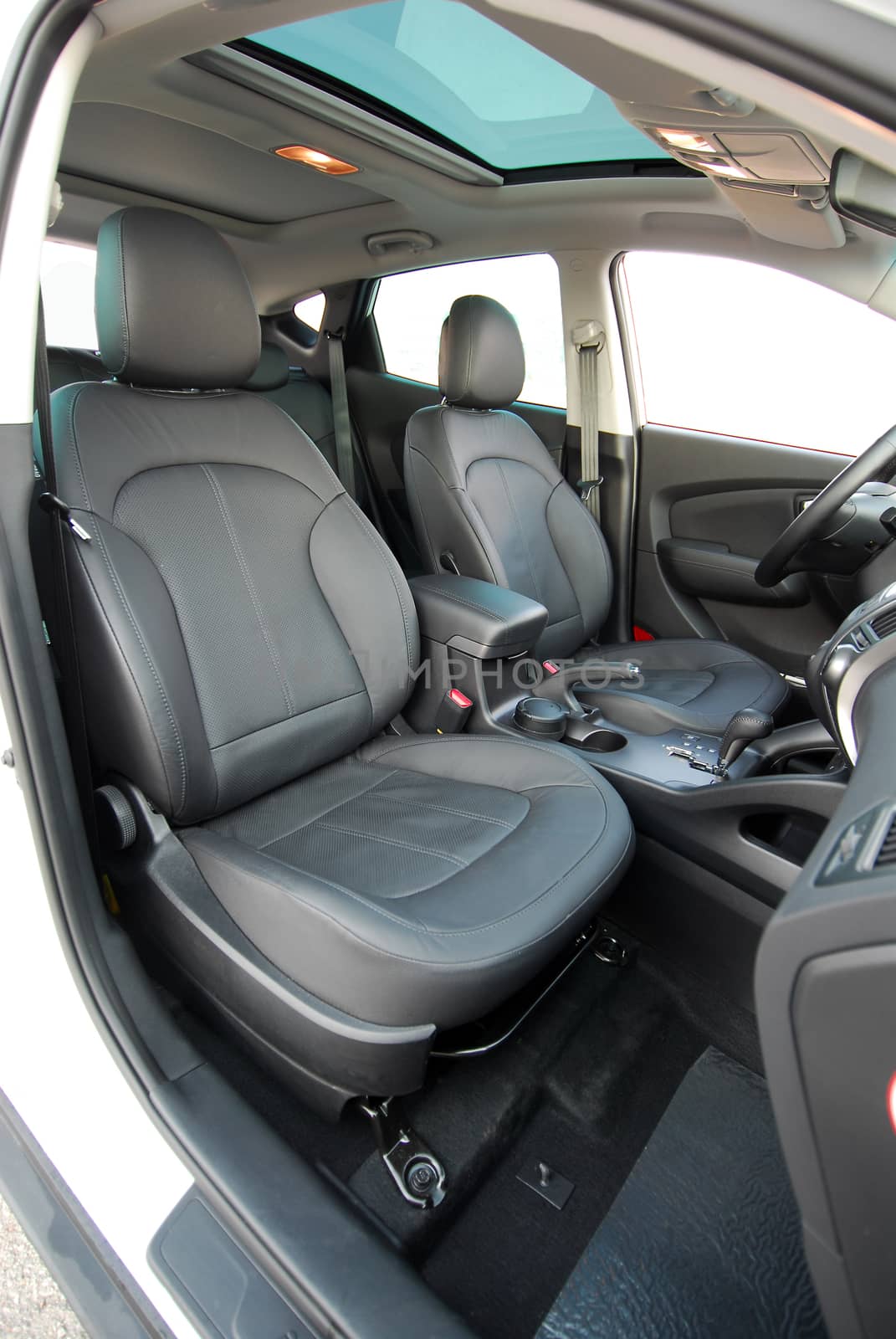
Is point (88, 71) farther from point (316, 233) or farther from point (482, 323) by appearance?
point (316, 233)

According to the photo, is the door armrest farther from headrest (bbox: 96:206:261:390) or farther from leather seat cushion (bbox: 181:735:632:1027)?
headrest (bbox: 96:206:261:390)

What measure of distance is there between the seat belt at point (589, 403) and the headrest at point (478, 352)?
1.19 feet

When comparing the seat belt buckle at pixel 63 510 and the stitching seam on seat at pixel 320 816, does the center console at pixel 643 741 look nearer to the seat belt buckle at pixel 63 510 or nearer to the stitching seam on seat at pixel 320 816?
the stitching seam on seat at pixel 320 816

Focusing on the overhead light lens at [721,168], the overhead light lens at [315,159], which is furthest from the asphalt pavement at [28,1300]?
the overhead light lens at [315,159]

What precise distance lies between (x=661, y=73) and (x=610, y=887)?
1126mm

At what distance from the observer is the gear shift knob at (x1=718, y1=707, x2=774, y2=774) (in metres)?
1.61

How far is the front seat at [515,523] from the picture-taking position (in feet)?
7.14

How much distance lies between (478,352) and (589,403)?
0.55 m

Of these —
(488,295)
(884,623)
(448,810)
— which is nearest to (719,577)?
(488,295)

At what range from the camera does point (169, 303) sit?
1333 millimetres

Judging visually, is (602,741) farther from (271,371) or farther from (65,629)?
Answer: (271,371)

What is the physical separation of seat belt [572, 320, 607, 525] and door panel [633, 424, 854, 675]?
16cm

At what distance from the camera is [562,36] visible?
884 millimetres

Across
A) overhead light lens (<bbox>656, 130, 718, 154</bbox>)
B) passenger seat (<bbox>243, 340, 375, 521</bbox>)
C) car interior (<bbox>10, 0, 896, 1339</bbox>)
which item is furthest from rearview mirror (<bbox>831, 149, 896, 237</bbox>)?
passenger seat (<bbox>243, 340, 375, 521</bbox>)
